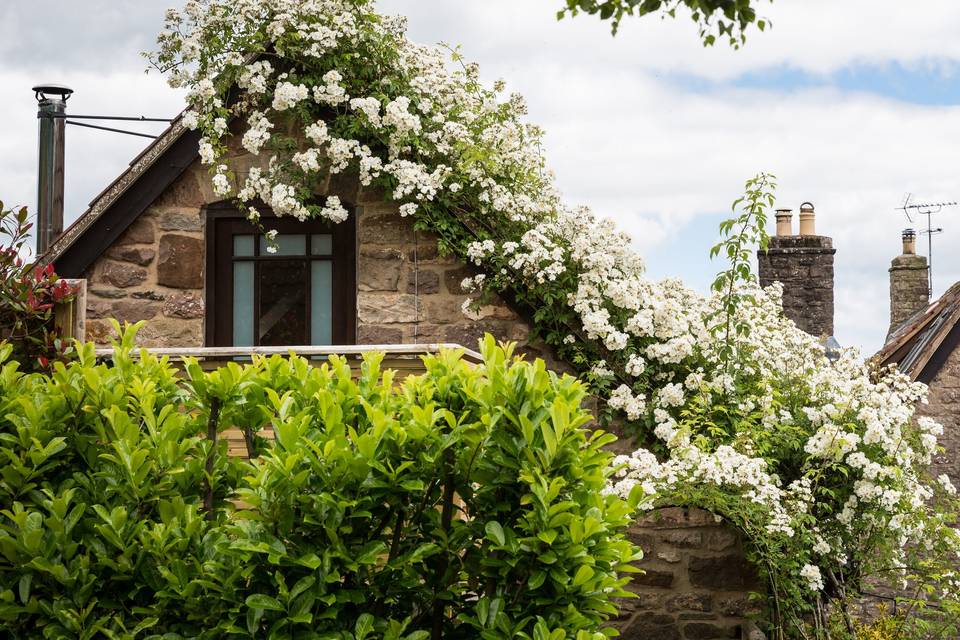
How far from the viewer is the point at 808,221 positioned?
15.0m

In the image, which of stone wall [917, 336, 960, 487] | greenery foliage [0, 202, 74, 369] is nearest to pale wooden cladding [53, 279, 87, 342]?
greenery foliage [0, 202, 74, 369]

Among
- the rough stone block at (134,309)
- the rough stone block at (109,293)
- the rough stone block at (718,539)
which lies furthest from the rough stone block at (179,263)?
the rough stone block at (718,539)

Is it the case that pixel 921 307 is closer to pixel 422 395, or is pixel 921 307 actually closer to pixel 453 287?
pixel 453 287

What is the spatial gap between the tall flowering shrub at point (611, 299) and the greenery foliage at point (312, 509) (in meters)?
3.35

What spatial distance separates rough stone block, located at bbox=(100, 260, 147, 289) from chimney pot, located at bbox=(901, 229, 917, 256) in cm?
1303

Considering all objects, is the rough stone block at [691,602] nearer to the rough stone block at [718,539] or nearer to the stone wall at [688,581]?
the stone wall at [688,581]

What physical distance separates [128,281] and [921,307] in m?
13.3

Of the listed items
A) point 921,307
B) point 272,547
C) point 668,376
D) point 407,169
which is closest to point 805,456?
point 668,376

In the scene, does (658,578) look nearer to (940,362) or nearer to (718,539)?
(718,539)

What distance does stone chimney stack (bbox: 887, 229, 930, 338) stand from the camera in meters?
17.6

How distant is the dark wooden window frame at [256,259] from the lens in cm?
923

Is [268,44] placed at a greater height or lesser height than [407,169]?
greater

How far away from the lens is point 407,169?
29.0 feet

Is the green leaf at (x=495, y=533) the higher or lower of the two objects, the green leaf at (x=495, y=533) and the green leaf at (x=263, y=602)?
the higher
